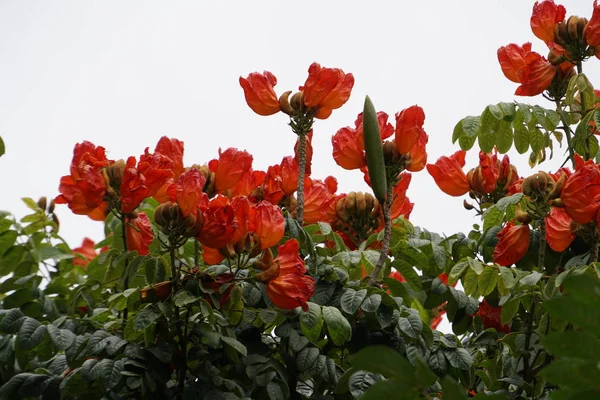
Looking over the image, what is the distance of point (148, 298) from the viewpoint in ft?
6.25

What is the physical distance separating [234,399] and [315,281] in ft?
1.38

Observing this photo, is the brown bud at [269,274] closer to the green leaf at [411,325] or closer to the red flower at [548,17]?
the green leaf at [411,325]

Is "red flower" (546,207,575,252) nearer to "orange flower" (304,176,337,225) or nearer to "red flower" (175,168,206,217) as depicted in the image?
"orange flower" (304,176,337,225)

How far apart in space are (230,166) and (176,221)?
456 millimetres

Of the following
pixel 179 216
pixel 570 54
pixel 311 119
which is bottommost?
pixel 179 216

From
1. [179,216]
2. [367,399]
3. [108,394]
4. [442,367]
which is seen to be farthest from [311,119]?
[367,399]

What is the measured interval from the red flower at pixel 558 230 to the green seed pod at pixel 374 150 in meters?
0.46

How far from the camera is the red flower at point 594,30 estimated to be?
101 inches

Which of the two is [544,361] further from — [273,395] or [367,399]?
[367,399]

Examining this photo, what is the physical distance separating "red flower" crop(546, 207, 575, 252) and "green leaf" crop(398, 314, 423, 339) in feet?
1.54

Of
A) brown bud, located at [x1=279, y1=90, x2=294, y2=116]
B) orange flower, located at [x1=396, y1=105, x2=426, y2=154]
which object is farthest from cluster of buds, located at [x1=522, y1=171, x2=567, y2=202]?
brown bud, located at [x1=279, y1=90, x2=294, y2=116]

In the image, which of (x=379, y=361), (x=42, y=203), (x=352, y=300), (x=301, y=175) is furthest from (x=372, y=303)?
(x=42, y=203)

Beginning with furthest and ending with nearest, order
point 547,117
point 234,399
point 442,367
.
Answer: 1. point 547,117
2. point 442,367
3. point 234,399

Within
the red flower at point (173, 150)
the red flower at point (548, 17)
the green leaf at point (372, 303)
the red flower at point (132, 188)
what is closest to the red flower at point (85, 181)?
the red flower at point (132, 188)
